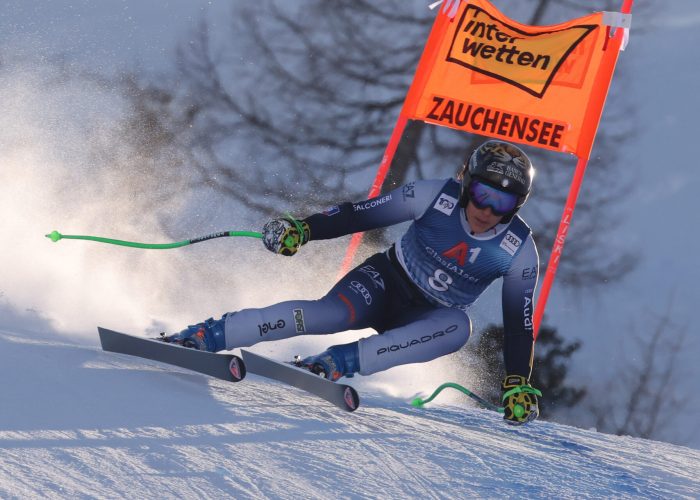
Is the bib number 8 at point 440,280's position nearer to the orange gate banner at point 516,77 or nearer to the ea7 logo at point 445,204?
the ea7 logo at point 445,204

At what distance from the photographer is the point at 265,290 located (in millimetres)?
8719

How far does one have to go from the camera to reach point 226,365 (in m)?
4.23

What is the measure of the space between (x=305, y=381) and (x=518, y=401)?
0.97 meters

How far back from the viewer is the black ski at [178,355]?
4.23 m

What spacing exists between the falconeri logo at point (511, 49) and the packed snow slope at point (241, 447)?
2.50 meters

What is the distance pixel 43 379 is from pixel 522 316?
2.16 meters

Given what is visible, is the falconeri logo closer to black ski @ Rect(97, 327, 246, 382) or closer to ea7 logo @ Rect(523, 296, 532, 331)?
ea7 logo @ Rect(523, 296, 532, 331)

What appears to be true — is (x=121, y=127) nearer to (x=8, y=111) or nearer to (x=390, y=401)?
(x=8, y=111)

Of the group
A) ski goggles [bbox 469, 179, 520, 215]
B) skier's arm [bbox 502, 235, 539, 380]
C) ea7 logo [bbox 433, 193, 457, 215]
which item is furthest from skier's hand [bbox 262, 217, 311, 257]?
skier's arm [bbox 502, 235, 539, 380]

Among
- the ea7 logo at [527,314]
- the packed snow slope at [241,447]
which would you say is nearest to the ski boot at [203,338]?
the packed snow slope at [241,447]

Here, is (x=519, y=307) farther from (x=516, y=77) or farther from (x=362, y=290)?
(x=516, y=77)

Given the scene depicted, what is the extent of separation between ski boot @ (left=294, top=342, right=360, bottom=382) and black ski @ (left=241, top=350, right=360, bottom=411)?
0.22 ft

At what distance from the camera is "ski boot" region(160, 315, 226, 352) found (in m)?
4.38

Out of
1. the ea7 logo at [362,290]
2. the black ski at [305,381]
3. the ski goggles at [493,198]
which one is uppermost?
the ski goggles at [493,198]
